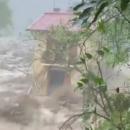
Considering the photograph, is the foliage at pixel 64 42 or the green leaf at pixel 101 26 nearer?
the green leaf at pixel 101 26

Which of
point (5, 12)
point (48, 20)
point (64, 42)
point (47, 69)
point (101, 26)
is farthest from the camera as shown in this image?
point (5, 12)

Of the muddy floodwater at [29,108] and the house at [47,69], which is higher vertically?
the house at [47,69]

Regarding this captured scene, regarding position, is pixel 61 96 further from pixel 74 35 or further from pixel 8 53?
pixel 8 53

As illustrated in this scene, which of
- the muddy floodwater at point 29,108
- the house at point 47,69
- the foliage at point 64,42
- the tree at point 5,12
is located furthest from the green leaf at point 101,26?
the tree at point 5,12

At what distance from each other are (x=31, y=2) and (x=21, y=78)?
196 ft

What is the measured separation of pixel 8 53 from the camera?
32969mm

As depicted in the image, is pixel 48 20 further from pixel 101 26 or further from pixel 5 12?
pixel 5 12

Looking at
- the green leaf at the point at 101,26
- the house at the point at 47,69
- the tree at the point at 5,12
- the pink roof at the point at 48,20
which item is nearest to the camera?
the green leaf at the point at 101,26

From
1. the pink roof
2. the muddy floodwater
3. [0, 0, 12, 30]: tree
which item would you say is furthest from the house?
[0, 0, 12, 30]: tree

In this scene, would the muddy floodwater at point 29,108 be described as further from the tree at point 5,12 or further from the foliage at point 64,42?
the tree at point 5,12

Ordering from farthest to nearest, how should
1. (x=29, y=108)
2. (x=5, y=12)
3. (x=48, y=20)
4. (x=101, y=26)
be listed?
(x=5, y=12), (x=48, y=20), (x=29, y=108), (x=101, y=26)

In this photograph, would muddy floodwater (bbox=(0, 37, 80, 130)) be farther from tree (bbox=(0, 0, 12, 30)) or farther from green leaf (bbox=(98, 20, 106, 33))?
tree (bbox=(0, 0, 12, 30))

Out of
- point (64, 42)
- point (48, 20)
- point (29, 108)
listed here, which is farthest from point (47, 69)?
point (64, 42)

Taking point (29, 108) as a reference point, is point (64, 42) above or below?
above
